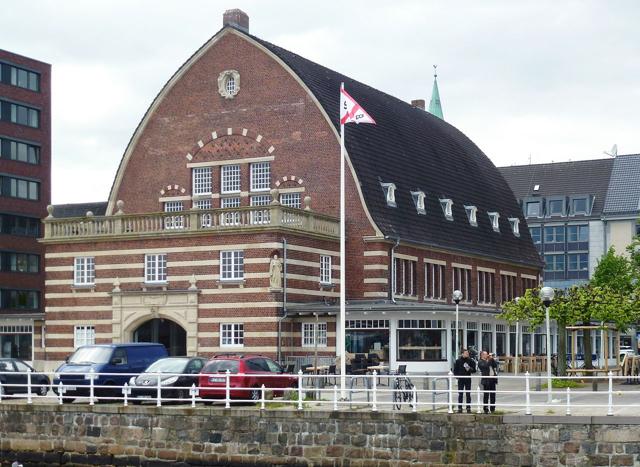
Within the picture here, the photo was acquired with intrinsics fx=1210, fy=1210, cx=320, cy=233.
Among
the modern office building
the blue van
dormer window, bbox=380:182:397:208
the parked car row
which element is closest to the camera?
the parked car row

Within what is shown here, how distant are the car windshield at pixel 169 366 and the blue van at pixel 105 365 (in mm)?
1219

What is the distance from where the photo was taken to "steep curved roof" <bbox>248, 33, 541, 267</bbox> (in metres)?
60.3

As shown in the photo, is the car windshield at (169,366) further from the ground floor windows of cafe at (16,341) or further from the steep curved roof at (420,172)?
the ground floor windows of cafe at (16,341)

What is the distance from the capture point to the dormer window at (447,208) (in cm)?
6785

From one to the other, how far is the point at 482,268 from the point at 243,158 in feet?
57.5

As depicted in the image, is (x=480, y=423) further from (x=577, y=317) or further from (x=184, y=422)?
(x=577, y=317)

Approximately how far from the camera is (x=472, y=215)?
71.6 m

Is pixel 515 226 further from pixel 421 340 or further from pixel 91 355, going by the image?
pixel 91 355

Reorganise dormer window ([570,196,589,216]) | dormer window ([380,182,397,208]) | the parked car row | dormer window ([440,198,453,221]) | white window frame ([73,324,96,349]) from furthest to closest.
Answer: dormer window ([570,196,589,216]), dormer window ([440,198,453,221]), dormer window ([380,182,397,208]), white window frame ([73,324,96,349]), the parked car row

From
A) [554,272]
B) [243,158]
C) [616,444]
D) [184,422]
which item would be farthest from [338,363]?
[554,272]

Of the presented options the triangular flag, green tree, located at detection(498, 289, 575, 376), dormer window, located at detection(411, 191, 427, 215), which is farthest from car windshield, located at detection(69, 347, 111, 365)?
dormer window, located at detection(411, 191, 427, 215)

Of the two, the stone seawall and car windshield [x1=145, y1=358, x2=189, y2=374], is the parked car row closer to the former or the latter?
car windshield [x1=145, y1=358, x2=189, y2=374]

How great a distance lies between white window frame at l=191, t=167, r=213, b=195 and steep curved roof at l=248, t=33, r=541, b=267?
Answer: 7.21m

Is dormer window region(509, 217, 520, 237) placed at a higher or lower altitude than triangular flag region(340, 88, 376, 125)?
lower
